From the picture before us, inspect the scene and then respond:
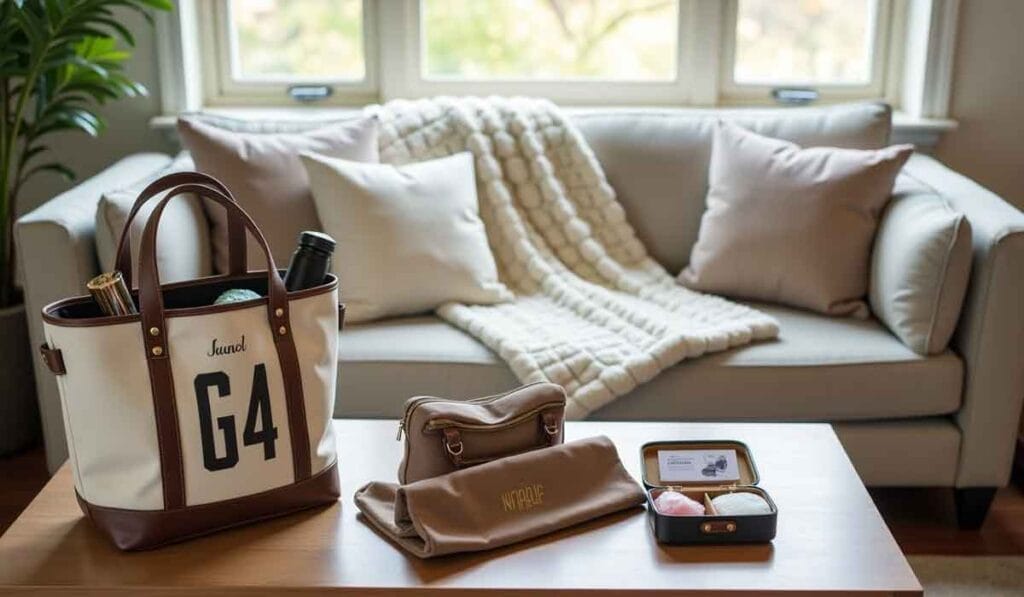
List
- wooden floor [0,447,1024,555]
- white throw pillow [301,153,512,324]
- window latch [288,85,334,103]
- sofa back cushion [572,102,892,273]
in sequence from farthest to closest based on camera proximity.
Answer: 1. window latch [288,85,334,103]
2. sofa back cushion [572,102,892,273]
3. white throw pillow [301,153,512,324]
4. wooden floor [0,447,1024,555]

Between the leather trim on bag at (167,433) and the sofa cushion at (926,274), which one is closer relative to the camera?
the leather trim on bag at (167,433)

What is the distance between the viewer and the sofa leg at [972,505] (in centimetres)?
225

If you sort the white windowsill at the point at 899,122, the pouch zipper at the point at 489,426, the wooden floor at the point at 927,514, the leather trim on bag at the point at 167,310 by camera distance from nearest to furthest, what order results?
the leather trim on bag at the point at 167,310 < the pouch zipper at the point at 489,426 < the wooden floor at the point at 927,514 < the white windowsill at the point at 899,122

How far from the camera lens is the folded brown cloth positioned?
4.46 feet

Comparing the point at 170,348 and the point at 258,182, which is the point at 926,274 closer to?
the point at 258,182

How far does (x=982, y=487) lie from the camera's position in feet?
7.34

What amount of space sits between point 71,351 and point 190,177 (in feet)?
0.84

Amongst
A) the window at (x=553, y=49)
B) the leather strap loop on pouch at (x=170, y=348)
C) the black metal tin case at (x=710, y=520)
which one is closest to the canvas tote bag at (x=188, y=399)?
the leather strap loop on pouch at (x=170, y=348)

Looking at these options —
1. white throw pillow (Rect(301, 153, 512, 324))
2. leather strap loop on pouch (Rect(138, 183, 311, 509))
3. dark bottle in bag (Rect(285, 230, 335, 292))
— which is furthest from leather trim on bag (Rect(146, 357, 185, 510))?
white throw pillow (Rect(301, 153, 512, 324))

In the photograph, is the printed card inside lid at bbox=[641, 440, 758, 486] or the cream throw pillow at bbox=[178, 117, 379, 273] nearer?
the printed card inside lid at bbox=[641, 440, 758, 486]

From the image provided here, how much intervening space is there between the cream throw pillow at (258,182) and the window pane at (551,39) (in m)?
0.79

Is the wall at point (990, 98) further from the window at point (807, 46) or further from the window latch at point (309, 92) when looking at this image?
the window latch at point (309, 92)

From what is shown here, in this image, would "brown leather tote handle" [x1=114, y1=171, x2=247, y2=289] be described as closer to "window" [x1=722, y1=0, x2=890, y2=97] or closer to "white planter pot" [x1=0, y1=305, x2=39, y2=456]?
"white planter pot" [x1=0, y1=305, x2=39, y2=456]

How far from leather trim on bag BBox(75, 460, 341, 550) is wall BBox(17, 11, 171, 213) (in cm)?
173
